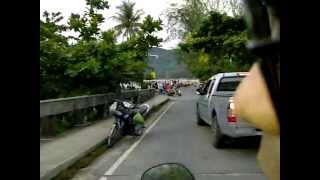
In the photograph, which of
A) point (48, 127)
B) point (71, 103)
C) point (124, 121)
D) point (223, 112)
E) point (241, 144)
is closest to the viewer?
point (223, 112)

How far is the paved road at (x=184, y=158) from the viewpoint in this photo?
990cm

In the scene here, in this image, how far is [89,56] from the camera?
2200 centimetres

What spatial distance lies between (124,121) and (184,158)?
12.3 feet

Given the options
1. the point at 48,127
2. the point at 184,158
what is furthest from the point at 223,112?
the point at 48,127

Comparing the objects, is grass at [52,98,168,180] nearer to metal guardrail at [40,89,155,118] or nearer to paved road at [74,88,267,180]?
paved road at [74,88,267,180]

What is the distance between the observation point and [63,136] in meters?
16.0

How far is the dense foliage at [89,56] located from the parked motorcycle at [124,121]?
4.54m

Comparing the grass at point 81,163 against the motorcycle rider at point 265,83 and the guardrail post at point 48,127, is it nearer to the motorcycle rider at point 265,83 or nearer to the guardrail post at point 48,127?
the guardrail post at point 48,127

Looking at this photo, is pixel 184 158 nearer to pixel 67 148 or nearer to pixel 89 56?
pixel 67 148

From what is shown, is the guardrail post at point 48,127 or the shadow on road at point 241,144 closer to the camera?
the shadow on road at point 241,144

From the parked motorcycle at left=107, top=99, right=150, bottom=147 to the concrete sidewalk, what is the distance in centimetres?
39

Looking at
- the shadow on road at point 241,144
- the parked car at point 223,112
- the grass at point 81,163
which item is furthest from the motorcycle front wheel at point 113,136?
the shadow on road at point 241,144

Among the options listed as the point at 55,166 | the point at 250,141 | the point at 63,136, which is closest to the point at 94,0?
the point at 63,136
